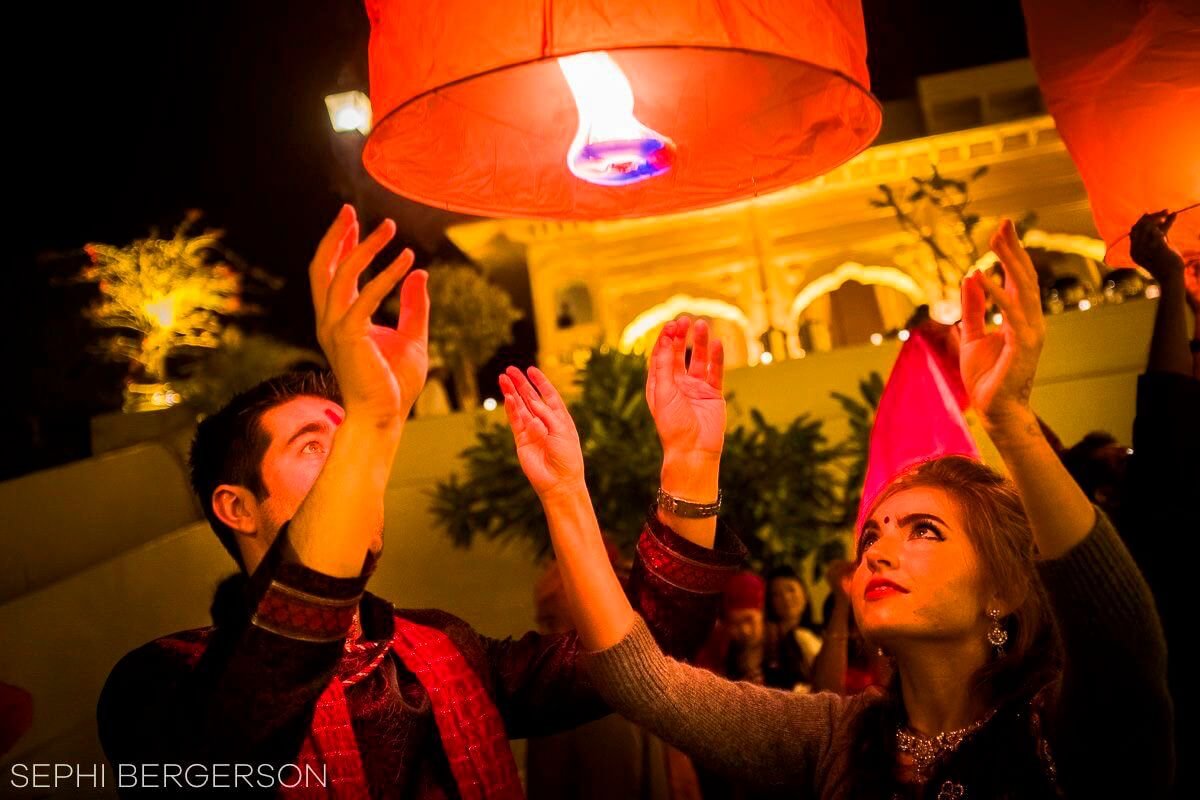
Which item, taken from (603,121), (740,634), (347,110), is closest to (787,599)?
(740,634)

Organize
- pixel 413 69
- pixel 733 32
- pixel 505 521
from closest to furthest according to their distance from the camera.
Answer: pixel 733 32 < pixel 413 69 < pixel 505 521

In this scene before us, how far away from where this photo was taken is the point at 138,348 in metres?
15.9

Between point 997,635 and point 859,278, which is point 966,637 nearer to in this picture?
point 997,635

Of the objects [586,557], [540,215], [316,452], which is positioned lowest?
[586,557]

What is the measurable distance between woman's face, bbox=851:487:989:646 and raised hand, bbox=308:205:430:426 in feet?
3.29

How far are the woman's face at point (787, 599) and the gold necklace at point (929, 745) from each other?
3458 millimetres

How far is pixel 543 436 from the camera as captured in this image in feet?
6.61

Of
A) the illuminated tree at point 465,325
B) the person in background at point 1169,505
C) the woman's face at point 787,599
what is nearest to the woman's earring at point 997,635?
the person in background at point 1169,505

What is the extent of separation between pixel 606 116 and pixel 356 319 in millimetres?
581

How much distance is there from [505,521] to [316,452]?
17.9 feet

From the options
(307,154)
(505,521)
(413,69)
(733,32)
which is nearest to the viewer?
(733,32)

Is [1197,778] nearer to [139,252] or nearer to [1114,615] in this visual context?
[1114,615]

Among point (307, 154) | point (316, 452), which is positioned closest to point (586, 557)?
point (316, 452)

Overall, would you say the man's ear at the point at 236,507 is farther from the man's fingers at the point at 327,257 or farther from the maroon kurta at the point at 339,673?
the man's fingers at the point at 327,257
